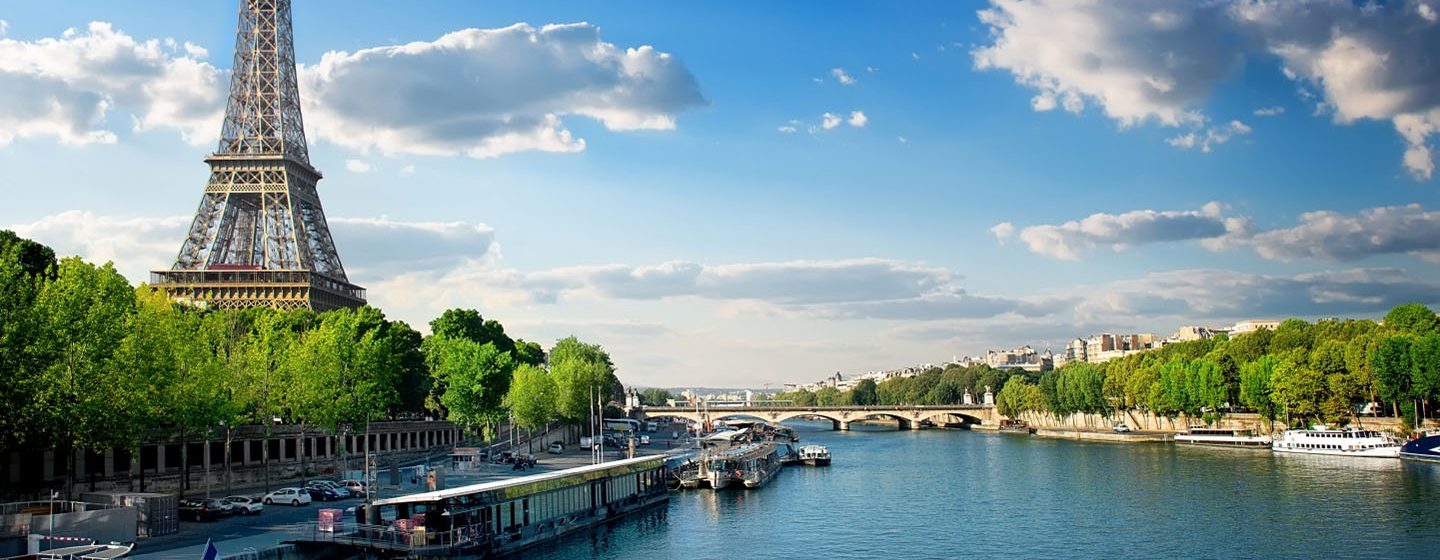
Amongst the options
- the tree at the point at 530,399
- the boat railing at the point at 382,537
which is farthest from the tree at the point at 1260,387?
the boat railing at the point at 382,537

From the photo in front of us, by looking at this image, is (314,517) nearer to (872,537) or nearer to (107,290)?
(107,290)

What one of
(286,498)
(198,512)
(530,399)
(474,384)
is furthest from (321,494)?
(530,399)

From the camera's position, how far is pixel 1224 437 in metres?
114

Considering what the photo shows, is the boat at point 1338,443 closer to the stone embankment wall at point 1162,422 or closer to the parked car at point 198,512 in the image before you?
the stone embankment wall at point 1162,422

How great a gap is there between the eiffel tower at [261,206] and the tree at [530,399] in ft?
94.6

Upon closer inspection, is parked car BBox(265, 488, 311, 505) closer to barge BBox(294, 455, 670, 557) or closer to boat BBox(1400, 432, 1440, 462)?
barge BBox(294, 455, 670, 557)

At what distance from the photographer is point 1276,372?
107812 millimetres

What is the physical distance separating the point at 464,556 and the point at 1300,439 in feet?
256

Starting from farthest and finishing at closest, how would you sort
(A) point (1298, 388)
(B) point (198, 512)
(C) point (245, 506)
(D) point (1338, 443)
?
(A) point (1298, 388)
(D) point (1338, 443)
(C) point (245, 506)
(B) point (198, 512)

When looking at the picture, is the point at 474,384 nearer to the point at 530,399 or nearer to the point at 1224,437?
the point at 530,399

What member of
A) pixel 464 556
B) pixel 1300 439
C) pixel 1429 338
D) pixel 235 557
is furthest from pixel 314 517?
pixel 1429 338

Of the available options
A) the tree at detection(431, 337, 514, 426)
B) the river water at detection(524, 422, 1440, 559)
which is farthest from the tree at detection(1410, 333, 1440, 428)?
the tree at detection(431, 337, 514, 426)

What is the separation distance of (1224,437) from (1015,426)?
67184 millimetres

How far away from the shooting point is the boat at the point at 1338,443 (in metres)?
90.6
